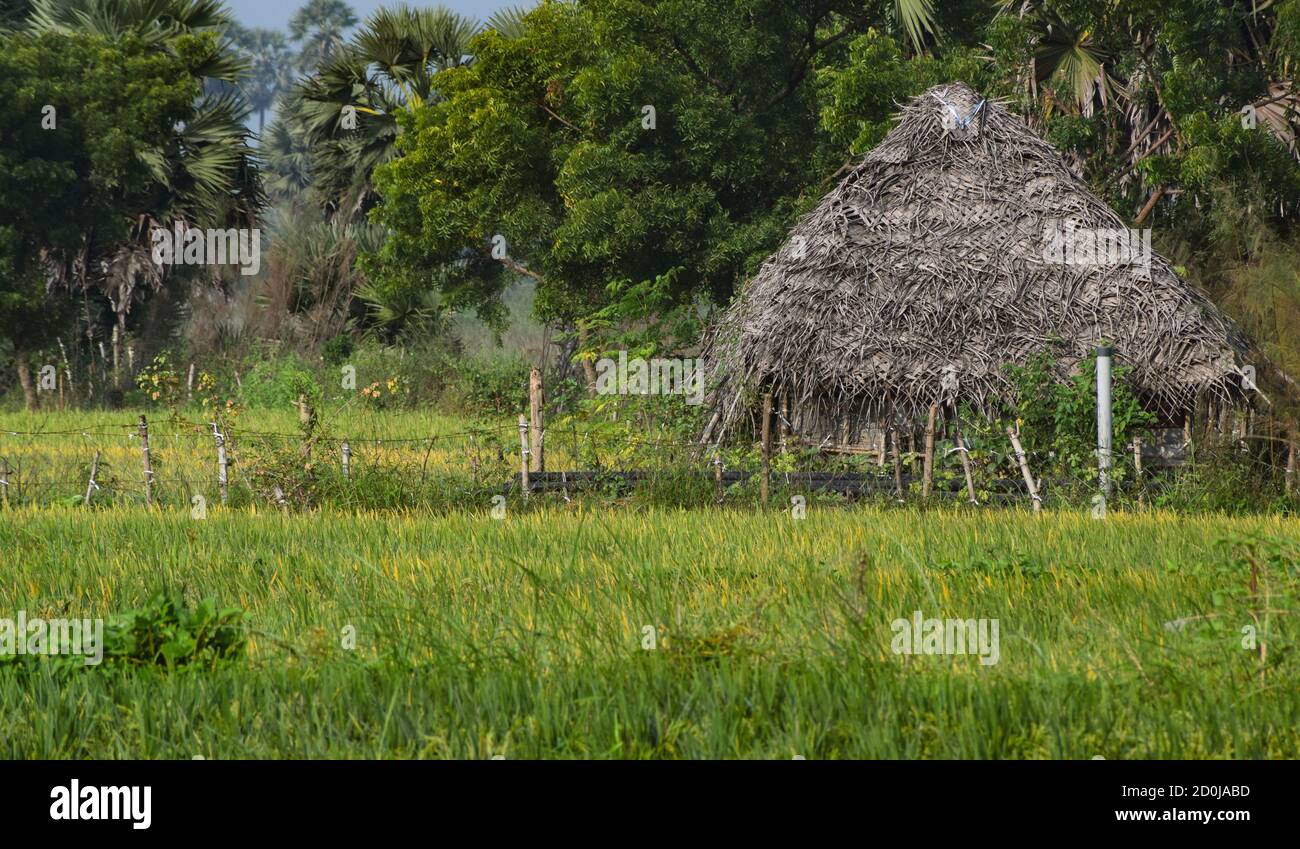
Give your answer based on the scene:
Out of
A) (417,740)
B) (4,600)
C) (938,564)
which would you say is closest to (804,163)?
(938,564)

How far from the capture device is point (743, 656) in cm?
497

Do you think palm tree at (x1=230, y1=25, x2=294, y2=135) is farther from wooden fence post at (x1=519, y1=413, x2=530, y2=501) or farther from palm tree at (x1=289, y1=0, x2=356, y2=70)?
wooden fence post at (x1=519, y1=413, x2=530, y2=501)

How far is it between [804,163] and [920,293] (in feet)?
27.8

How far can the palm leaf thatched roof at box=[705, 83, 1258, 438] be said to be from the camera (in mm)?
12984

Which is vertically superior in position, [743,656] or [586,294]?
[586,294]

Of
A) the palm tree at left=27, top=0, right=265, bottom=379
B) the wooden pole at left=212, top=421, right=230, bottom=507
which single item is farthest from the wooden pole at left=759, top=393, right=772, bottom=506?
the palm tree at left=27, top=0, right=265, bottom=379

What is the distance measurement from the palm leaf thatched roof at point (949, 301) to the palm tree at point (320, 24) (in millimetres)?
70831

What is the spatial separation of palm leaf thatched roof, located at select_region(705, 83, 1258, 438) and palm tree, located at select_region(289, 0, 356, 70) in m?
70.8

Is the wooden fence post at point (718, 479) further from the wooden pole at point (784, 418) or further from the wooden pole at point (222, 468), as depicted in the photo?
the wooden pole at point (222, 468)

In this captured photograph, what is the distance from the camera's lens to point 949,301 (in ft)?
44.0

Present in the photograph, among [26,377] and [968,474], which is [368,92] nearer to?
[26,377]

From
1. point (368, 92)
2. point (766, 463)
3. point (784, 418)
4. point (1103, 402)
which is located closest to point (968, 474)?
point (1103, 402)
